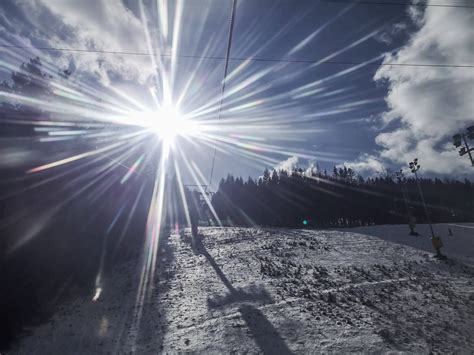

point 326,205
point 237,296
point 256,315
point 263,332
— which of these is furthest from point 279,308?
point 326,205

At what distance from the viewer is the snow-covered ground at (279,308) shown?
392 inches

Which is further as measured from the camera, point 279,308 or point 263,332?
point 279,308

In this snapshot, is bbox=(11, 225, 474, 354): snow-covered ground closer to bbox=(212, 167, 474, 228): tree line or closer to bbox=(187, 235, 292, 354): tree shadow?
bbox=(187, 235, 292, 354): tree shadow

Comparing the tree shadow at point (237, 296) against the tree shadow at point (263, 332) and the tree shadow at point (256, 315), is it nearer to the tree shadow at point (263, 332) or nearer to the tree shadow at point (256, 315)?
the tree shadow at point (256, 315)

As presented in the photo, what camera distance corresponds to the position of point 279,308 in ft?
41.9

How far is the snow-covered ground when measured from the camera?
9953mm

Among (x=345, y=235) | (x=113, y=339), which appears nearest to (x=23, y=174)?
(x=113, y=339)

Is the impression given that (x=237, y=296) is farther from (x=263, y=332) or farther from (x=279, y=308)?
(x=263, y=332)

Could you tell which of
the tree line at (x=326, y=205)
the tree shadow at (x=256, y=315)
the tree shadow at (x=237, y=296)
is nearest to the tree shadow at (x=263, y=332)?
the tree shadow at (x=256, y=315)

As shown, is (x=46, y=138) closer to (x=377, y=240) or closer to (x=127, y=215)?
(x=127, y=215)

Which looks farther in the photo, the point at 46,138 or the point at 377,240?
the point at 377,240

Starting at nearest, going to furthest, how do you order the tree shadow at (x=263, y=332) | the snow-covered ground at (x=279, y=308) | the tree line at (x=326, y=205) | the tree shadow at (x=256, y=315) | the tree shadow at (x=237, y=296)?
1. the tree shadow at (x=263, y=332)
2. the tree shadow at (x=256, y=315)
3. the snow-covered ground at (x=279, y=308)
4. the tree shadow at (x=237, y=296)
5. the tree line at (x=326, y=205)

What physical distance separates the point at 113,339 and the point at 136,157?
129 feet

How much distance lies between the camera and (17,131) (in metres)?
23.3
